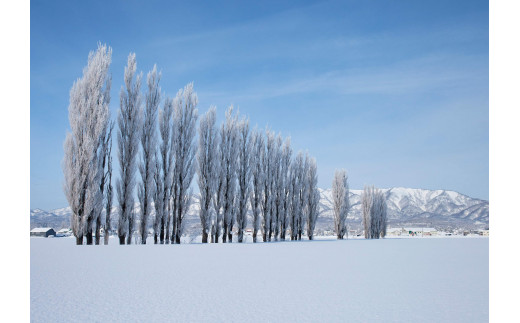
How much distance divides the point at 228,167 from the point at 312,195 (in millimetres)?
12929

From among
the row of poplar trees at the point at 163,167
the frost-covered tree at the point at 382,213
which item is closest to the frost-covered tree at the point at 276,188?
the row of poplar trees at the point at 163,167

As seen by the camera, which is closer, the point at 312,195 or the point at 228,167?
the point at 228,167

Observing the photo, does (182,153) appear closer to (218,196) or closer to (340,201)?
(218,196)

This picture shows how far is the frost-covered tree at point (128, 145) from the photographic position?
15906 millimetres

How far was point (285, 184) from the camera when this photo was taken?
2911 centimetres

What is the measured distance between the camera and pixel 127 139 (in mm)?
16469

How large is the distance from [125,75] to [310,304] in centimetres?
1582

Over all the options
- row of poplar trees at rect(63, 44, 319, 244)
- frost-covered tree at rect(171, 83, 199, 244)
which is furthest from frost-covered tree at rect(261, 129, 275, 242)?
frost-covered tree at rect(171, 83, 199, 244)

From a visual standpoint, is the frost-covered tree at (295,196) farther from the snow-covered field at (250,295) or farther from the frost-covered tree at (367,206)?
the snow-covered field at (250,295)

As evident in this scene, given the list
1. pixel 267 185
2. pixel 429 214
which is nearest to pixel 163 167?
pixel 267 185

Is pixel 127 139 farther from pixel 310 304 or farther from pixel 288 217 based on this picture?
pixel 288 217

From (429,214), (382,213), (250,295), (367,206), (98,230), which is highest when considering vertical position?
(250,295)

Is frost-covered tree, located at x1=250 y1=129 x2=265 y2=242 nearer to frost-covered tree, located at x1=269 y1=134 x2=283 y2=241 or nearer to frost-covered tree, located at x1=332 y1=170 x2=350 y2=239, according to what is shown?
frost-covered tree, located at x1=269 y1=134 x2=283 y2=241

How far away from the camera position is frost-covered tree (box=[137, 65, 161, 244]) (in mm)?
16833
